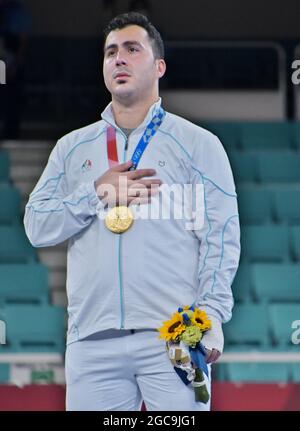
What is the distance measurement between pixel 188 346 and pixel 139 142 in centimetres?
52

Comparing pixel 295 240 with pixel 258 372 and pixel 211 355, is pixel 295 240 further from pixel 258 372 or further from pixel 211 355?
pixel 211 355

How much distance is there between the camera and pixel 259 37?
5305 mm

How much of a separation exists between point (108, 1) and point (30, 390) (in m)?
1.77

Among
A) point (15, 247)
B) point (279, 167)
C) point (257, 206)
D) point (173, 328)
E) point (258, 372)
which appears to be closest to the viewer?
point (173, 328)

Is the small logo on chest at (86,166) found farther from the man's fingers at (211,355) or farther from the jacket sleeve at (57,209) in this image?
the man's fingers at (211,355)

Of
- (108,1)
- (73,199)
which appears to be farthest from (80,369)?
(108,1)

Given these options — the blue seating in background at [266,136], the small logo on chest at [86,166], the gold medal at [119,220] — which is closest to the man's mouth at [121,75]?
the small logo on chest at [86,166]

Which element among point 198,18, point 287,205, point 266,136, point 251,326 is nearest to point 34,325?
point 251,326

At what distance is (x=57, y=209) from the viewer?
2.59 m

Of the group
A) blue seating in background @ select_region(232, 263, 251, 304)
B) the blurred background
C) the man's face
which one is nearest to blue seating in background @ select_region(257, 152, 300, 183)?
the blurred background

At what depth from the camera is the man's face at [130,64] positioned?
267 cm

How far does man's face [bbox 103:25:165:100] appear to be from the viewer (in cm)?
267

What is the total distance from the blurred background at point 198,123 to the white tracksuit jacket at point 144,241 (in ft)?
5.49

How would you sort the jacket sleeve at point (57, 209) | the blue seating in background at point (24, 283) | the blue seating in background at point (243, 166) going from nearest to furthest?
1. the jacket sleeve at point (57, 209)
2. the blue seating in background at point (24, 283)
3. the blue seating in background at point (243, 166)
